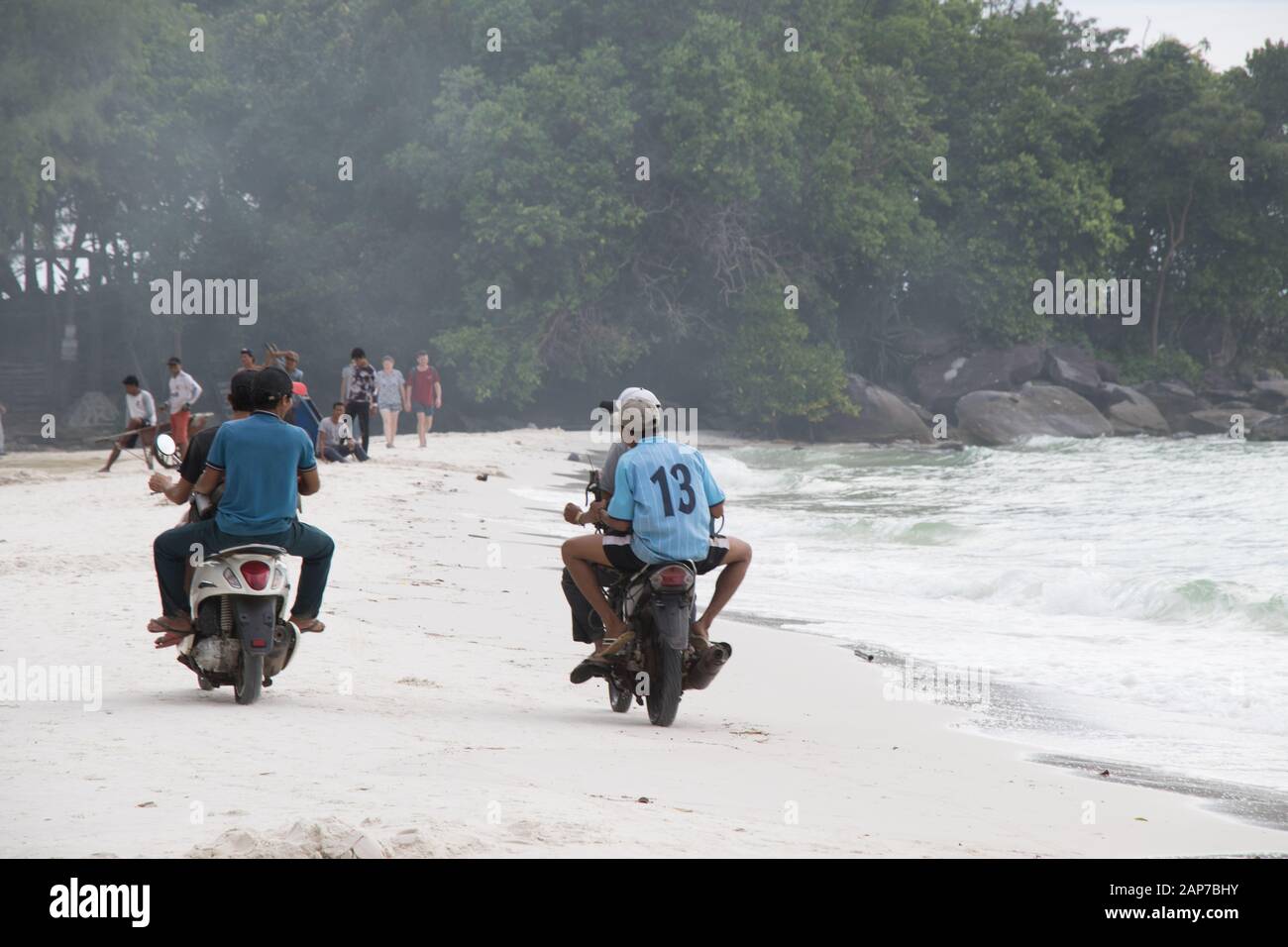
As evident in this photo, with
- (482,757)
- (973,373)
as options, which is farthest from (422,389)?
(973,373)

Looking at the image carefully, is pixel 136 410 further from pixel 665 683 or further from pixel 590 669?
pixel 665 683

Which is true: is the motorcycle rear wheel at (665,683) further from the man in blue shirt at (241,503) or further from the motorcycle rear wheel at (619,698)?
the man in blue shirt at (241,503)

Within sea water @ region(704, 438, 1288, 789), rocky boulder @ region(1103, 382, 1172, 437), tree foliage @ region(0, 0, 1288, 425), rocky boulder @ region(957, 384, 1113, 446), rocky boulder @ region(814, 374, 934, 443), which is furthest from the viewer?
rocky boulder @ region(1103, 382, 1172, 437)

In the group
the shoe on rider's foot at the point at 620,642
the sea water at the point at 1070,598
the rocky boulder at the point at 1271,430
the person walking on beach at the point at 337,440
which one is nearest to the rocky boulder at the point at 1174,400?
the rocky boulder at the point at 1271,430

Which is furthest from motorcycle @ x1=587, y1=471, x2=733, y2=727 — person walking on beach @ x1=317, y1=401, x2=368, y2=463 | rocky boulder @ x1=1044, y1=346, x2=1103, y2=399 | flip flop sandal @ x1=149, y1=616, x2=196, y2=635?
rocky boulder @ x1=1044, y1=346, x2=1103, y2=399

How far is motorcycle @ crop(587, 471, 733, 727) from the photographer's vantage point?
6027 mm

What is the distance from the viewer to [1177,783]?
568 centimetres

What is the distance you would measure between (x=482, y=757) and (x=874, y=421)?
122 feet

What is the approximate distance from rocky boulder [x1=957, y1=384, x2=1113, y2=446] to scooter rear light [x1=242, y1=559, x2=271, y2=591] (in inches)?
1369

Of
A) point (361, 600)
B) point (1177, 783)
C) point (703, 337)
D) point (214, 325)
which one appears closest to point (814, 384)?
point (703, 337)

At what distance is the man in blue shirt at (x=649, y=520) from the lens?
6164 millimetres

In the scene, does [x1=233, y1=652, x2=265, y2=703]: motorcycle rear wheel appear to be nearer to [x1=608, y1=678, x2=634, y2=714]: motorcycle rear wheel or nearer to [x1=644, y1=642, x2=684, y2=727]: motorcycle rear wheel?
[x1=608, y1=678, x2=634, y2=714]: motorcycle rear wheel

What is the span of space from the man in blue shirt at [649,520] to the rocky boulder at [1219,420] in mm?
38047

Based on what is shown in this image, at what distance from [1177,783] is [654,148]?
1384 inches
